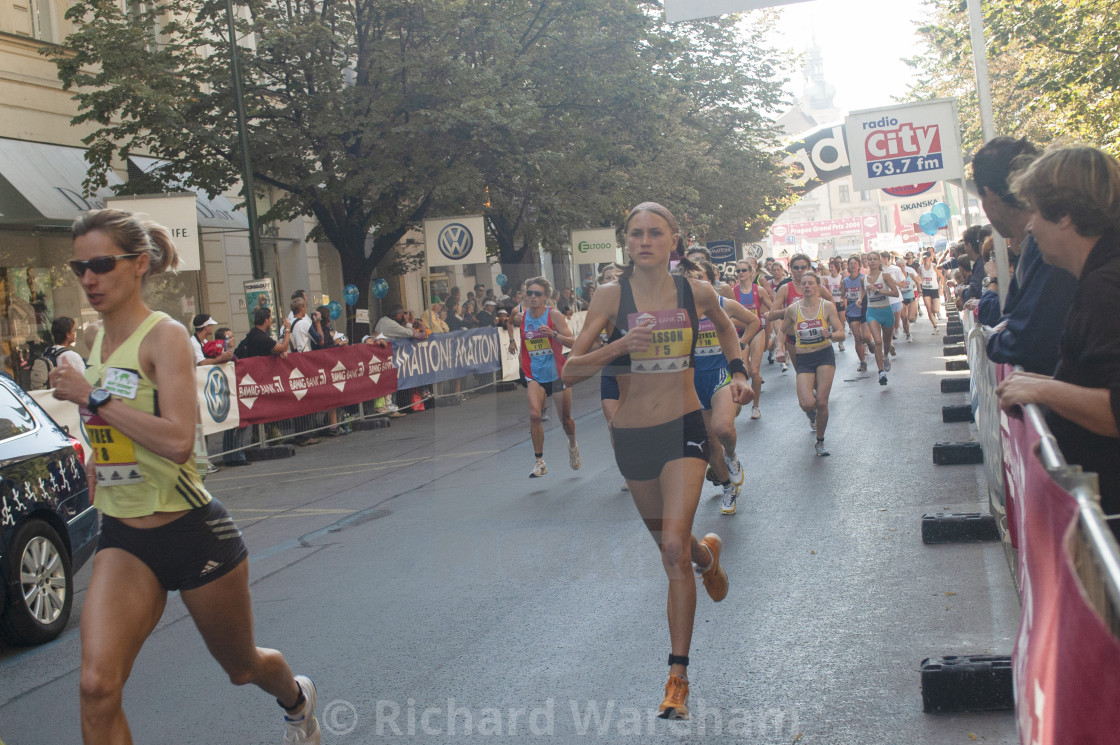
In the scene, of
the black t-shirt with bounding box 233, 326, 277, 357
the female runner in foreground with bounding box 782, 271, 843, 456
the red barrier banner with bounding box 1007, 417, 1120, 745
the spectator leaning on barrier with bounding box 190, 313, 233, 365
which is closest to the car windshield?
the red barrier banner with bounding box 1007, 417, 1120, 745

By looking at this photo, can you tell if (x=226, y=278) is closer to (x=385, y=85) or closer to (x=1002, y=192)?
(x=385, y=85)

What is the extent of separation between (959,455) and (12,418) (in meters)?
7.37

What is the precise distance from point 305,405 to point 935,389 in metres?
8.65

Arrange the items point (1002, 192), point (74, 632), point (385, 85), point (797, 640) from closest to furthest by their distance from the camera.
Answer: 1. point (1002, 192)
2. point (797, 640)
3. point (74, 632)
4. point (385, 85)

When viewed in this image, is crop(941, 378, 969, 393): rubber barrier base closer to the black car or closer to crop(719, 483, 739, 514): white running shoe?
crop(719, 483, 739, 514): white running shoe

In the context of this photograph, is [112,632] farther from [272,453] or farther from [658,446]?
[272,453]

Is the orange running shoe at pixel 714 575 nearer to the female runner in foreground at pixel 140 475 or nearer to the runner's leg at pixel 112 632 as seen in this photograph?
the female runner in foreground at pixel 140 475

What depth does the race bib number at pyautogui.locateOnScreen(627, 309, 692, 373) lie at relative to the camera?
16.6 feet

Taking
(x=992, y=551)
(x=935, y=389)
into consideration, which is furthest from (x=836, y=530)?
(x=935, y=389)

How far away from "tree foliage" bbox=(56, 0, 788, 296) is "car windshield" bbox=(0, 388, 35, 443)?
1133 cm

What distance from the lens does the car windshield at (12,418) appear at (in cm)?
671

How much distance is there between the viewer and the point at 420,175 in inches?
781

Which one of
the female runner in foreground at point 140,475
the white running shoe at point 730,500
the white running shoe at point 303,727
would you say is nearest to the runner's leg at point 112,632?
the female runner in foreground at point 140,475

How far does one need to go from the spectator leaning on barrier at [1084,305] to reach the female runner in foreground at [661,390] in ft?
5.19
